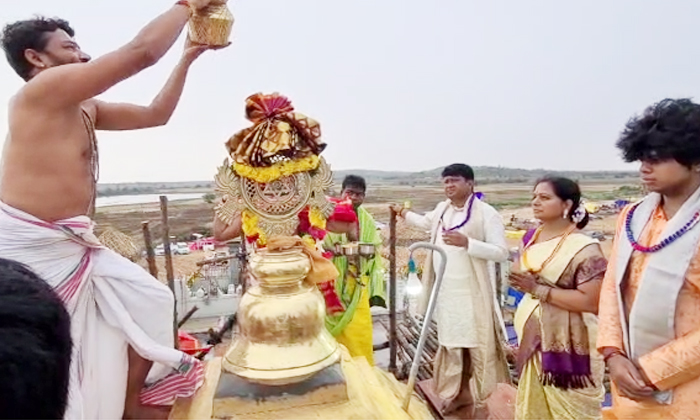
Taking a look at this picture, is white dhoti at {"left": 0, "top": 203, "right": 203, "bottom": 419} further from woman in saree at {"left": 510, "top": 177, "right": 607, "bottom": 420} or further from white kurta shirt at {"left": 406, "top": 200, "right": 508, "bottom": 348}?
white kurta shirt at {"left": 406, "top": 200, "right": 508, "bottom": 348}

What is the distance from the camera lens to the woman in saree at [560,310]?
99.1 inches

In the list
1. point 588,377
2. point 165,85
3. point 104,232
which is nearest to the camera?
point 165,85

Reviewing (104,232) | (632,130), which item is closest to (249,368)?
(632,130)

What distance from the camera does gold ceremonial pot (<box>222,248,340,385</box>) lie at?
1.14 metres

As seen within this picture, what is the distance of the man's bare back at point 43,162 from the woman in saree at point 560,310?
2040 mm

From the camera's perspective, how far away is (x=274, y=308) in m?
1.19

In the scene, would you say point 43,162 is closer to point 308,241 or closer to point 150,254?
point 308,241

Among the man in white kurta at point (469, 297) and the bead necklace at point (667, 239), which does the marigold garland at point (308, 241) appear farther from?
the man in white kurta at point (469, 297)

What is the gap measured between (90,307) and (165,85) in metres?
0.65

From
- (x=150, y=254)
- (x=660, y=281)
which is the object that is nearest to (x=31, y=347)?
(x=660, y=281)

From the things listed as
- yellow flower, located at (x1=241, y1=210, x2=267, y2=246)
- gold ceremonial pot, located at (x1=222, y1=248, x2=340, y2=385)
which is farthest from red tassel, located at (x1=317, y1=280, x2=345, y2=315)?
gold ceremonial pot, located at (x1=222, y1=248, x2=340, y2=385)

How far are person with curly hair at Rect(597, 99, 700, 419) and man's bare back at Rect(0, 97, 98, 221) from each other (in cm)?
179

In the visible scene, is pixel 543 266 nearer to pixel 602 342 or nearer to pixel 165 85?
pixel 602 342

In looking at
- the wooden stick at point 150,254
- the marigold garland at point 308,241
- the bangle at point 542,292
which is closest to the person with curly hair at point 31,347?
the marigold garland at point 308,241
